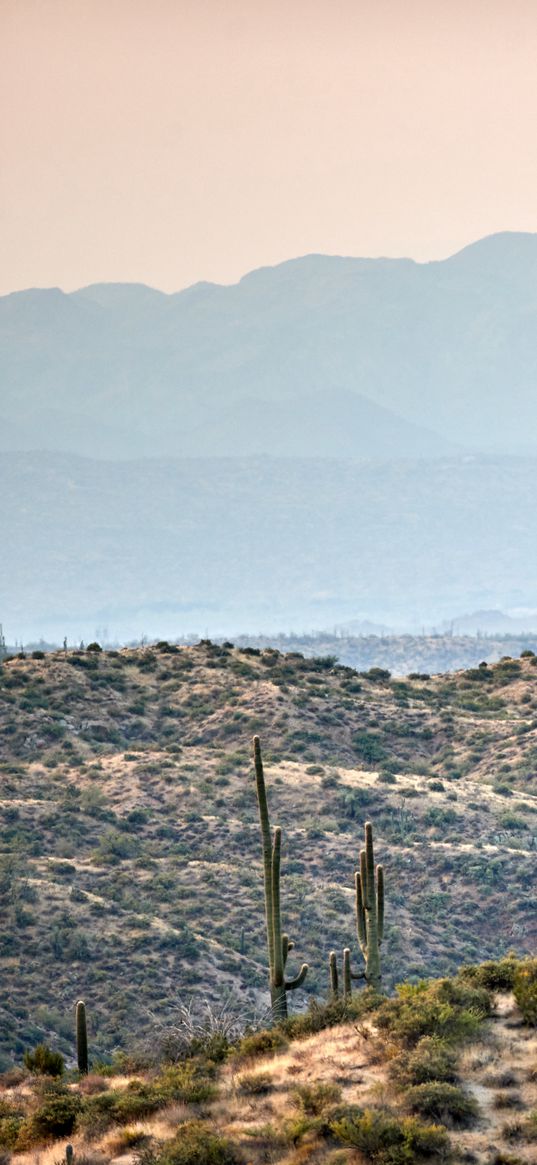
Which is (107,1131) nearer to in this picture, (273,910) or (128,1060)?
(128,1060)

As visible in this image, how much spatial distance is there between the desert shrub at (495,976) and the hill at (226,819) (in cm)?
1526

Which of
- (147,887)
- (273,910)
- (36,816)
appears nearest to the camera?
(273,910)

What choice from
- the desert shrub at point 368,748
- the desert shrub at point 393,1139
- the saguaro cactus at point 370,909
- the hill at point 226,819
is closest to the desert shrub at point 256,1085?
the desert shrub at point 393,1139

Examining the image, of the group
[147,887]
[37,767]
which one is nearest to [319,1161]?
[147,887]

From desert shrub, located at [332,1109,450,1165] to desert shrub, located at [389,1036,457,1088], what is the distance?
1.28m

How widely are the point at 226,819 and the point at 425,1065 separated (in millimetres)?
41883

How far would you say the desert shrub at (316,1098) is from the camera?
75.2 ft

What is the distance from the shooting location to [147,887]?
56.5m

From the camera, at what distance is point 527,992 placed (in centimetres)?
2511

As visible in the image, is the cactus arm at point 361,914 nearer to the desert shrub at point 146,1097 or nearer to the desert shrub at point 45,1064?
the desert shrub at point 146,1097

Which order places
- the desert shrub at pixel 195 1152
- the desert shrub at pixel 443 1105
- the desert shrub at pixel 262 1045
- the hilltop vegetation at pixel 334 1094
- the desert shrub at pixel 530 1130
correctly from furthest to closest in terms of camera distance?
the desert shrub at pixel 262 1045
the desert shrub at pixel 443 1105
the desert shrub at pixel 195 1152
the hilltop vegetation at pixel 334 1094
the desert shrub at pixel 530 1130

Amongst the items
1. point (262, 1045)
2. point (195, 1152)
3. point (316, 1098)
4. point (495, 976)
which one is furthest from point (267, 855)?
point (195, 1152)

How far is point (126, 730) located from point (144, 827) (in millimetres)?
15091

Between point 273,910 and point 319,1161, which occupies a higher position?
point 273,910
